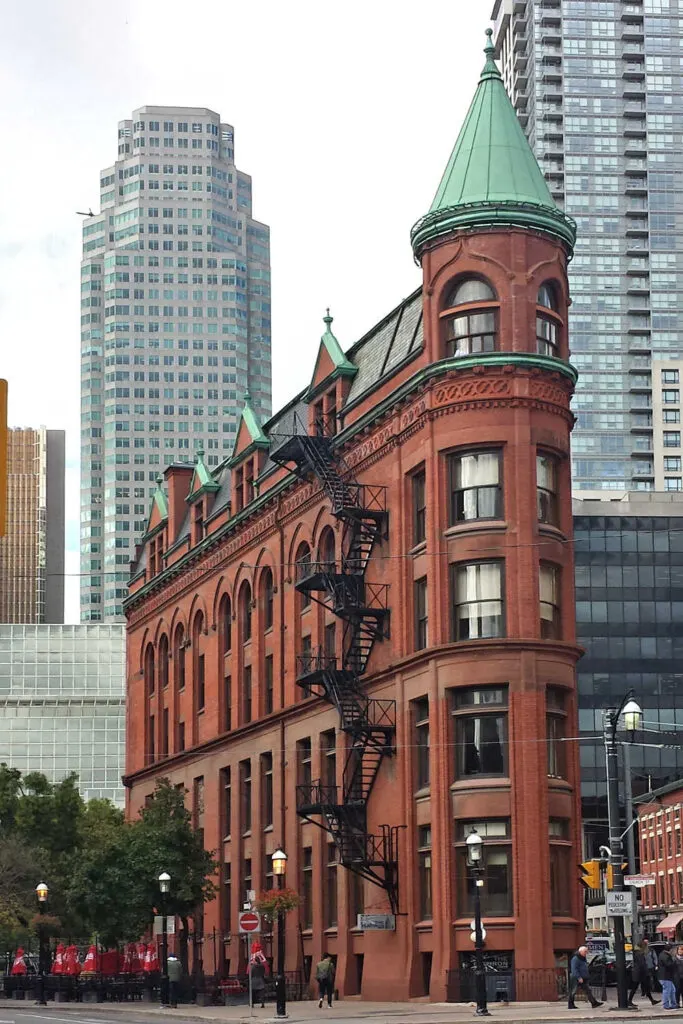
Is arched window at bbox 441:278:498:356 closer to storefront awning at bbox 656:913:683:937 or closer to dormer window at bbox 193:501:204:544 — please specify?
dormer window at bbox 193:501:204:544

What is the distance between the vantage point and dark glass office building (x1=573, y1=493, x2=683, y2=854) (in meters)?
139

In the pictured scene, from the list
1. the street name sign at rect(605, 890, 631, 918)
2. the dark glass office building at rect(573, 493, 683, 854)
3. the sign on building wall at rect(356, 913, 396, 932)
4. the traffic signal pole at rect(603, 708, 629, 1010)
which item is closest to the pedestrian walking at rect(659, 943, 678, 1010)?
the traffic signal pole at rect(603, 708, 629, 1010)

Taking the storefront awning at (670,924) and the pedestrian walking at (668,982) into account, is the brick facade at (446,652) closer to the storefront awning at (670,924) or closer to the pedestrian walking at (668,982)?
the pedestrian walking at (668,982)

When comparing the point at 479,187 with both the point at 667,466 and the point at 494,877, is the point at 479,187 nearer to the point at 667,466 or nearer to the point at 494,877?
the point at 494,877

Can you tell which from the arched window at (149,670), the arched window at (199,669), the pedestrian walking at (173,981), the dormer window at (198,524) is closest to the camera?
the pedestrian walking at (173,981)

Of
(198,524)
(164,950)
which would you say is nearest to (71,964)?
(164,950)

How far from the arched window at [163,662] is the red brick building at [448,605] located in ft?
75.1

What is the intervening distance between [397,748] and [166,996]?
1100 cm

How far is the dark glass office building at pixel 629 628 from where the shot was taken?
5468 inches

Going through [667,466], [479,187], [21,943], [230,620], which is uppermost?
[667,466]

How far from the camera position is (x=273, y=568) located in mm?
68875

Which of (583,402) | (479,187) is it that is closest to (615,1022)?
(479,187)

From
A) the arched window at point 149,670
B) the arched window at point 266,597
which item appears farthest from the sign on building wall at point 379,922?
the arched window at point 149,670

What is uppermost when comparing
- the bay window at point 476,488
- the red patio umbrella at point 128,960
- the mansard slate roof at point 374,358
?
the mansard slate roof at point 374,358
